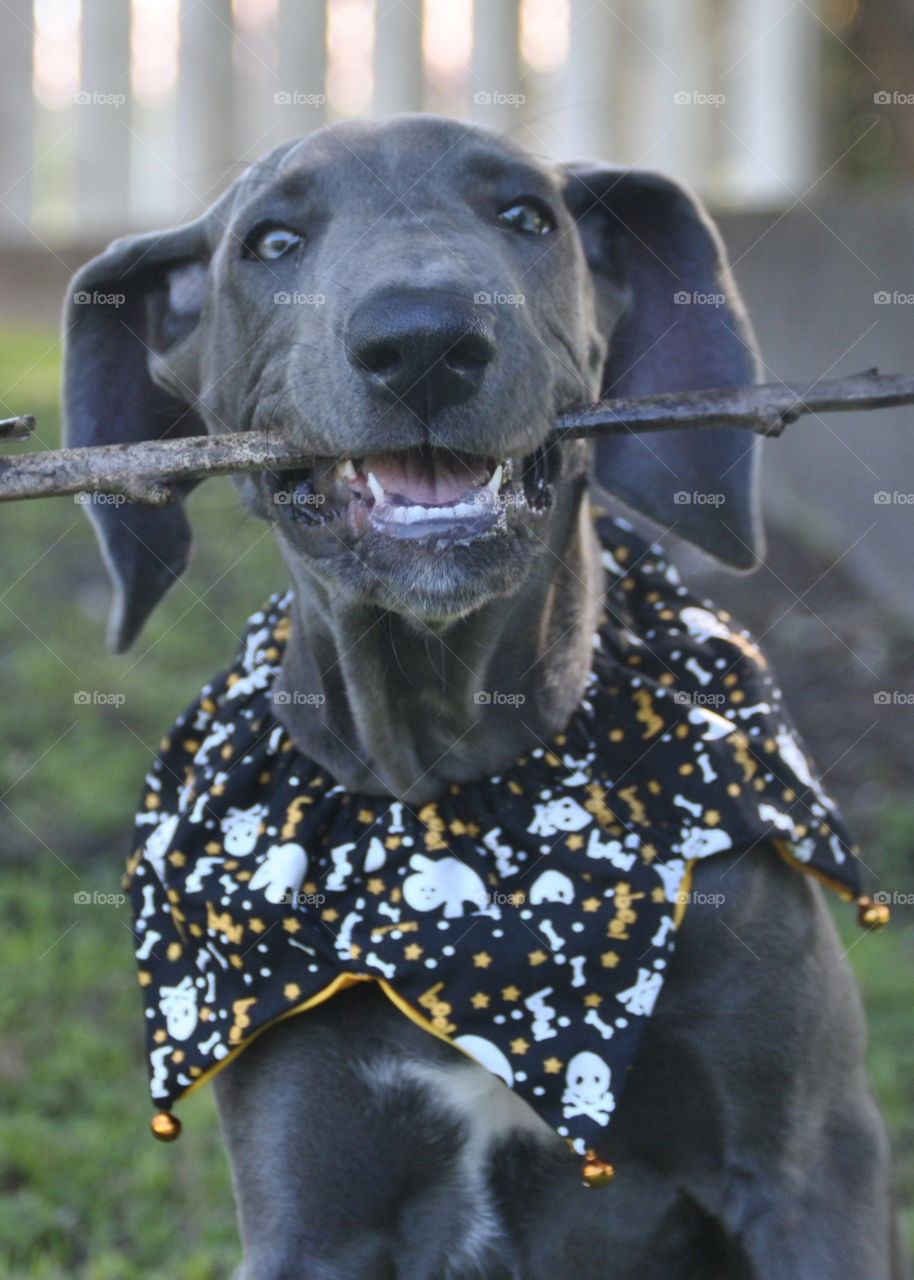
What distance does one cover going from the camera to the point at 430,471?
2.37 m

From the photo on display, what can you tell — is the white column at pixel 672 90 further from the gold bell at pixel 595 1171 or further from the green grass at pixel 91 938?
the gold bell at pixel 595 1171

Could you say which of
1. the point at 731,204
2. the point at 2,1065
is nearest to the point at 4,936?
the point at 2,1065

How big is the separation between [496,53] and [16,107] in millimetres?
2737

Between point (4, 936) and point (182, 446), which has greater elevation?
point (182, 446)

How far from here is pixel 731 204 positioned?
7.29m

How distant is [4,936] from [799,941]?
2814 mm

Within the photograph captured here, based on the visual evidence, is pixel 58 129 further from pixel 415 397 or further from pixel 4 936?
pixel 415 397

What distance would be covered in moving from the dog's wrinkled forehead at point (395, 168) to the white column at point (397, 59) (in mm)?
5765

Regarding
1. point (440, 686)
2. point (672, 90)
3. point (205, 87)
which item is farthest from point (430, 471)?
point (205, 87)

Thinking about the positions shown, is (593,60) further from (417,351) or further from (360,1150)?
(360,1150)

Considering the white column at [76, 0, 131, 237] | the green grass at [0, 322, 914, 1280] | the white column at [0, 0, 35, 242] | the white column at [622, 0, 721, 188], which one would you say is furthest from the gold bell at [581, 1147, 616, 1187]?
the white column at [0, 0, 35, 242]

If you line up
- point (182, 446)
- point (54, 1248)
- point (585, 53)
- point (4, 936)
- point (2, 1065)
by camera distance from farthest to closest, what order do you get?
point (585, 53) → point (4, 936) → point (2, 1065) → point (54, 1248) → point (182, 446)

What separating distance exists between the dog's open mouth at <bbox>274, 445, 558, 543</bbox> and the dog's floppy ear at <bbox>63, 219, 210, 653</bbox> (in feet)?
1.87

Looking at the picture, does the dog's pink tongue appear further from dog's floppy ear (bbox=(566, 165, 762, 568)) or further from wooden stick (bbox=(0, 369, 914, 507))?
dog's floppy ear (bbox=(566, 165, 762, 568))
